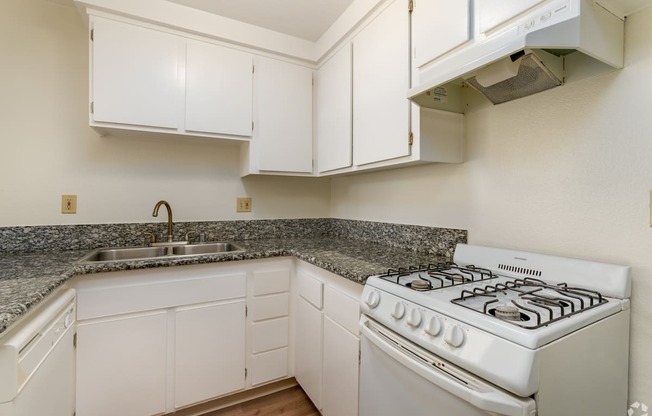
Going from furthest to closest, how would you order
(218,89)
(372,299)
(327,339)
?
1. (218,89)
2. (327,339)
3. (372,299)

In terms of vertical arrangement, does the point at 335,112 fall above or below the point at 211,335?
above

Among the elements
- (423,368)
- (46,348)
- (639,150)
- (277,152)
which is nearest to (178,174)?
(277,152)

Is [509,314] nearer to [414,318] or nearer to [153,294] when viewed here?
[414,318]

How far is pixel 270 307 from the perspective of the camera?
1.74 meters

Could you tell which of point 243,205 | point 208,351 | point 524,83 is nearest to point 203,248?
point 243,205

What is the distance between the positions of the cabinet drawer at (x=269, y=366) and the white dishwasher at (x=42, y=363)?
81cm

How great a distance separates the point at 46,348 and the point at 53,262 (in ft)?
1.79

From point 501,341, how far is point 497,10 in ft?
3.29

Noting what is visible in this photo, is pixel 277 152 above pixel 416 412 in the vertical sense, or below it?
above

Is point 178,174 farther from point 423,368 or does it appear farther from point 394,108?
point 423,368

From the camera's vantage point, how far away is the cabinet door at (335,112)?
70.7 inches

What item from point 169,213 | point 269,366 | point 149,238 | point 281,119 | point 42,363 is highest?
point 281,119

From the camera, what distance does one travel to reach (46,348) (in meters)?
1.02

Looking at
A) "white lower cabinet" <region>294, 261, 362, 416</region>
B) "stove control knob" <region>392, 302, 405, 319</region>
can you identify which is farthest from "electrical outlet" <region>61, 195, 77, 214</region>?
"stove control knob" <region>392, 302, 405, 319</region>
